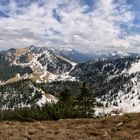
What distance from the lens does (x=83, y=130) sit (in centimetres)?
3053

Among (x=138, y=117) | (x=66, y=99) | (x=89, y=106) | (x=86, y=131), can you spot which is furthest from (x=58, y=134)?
(x=66, y=99)

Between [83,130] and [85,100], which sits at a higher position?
[85,100]

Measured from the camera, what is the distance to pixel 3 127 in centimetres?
3334

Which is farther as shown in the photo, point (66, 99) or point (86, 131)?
point (66, 99)

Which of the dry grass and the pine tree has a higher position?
the pine tree

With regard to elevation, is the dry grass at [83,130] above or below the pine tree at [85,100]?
below

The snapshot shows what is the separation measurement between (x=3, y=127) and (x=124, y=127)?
41.0 feet

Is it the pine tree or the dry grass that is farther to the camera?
the pine tree

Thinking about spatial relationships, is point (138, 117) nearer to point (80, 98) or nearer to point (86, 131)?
point (86, 131)

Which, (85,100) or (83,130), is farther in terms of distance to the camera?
(85,100)

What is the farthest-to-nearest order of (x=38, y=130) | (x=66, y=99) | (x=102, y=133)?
(x=66, y=99)
(x=38, y=130)
(x=102, y=133)

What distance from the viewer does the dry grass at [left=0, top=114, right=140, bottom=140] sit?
91.0ft

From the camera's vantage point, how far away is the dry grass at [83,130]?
1093 inches

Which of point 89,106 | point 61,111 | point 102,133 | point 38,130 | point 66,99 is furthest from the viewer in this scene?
point 66,99
